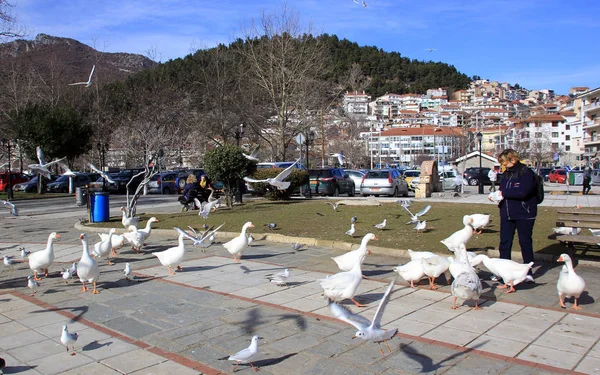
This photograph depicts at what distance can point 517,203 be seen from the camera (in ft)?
23.7

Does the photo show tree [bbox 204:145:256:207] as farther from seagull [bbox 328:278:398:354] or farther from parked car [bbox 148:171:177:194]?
parked car [bbox 148:171:177:194]

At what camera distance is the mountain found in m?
48.4

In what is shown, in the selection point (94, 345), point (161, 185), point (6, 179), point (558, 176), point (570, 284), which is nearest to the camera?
point (94, 345)

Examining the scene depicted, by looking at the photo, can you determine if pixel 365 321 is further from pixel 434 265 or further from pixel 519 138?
pixel 519 138

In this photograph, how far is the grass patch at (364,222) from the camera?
33.2 feet

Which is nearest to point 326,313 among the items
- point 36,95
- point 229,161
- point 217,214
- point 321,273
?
point 321,273

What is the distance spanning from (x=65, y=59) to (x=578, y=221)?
225 ft

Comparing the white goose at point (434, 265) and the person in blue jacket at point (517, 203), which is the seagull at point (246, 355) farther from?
the person in blue jacket at point (517, 203)

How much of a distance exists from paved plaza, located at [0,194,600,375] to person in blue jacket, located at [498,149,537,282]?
64 cm

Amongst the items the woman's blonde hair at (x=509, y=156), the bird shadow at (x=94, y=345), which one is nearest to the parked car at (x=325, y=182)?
the woman's blonde hair at (x=509, y=156)

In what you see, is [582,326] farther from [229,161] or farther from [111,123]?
[111,123]

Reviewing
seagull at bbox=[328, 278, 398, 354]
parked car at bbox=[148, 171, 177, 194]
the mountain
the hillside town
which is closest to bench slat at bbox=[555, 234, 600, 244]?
seagull at bbox=[328, 278, 398, 354]

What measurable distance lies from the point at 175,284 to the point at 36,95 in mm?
45554

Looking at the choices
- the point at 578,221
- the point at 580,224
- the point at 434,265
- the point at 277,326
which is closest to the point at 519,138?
A: the point at 578,221
